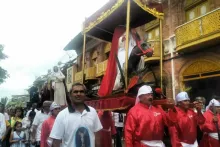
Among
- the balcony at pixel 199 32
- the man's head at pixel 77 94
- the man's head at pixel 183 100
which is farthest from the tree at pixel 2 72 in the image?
the man's head at pixel 77 94

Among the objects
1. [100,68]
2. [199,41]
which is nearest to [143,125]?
[199,41]

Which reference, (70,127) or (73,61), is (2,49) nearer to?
(73,61)

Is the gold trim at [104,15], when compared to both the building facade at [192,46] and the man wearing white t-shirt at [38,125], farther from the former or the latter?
the building facade at [192,46]

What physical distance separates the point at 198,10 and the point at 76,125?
12.7 meters

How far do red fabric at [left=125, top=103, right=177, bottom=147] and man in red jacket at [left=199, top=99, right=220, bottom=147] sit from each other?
1709 millimetres

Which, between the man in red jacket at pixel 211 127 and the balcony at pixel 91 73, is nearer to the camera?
the man in red jacket at pixel 211 127

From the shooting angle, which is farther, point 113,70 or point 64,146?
point 113,70

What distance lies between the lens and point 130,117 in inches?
169

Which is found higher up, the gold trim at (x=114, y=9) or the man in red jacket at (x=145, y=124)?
the gold trim at (x=114, y=9)

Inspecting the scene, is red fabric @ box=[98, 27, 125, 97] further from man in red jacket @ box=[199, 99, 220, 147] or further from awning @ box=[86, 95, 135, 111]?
man in red jacket @ box=[199, 99, 220, 147]

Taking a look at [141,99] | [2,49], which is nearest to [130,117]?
[141,99]

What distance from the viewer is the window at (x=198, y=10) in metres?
13.7

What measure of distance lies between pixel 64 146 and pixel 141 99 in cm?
168

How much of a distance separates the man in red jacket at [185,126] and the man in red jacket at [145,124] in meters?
0.38
